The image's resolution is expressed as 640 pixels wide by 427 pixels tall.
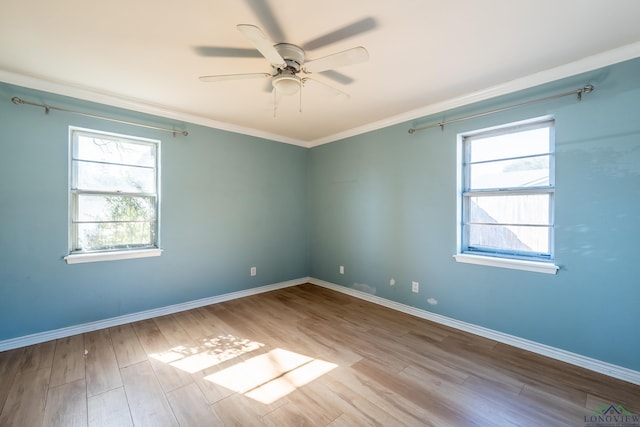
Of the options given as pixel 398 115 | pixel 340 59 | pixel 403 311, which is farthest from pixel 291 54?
pixel 403 311

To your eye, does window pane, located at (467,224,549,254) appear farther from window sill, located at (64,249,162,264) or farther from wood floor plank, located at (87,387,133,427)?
window sill, located at (64,249,162,264)

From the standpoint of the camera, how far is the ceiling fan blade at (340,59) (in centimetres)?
166

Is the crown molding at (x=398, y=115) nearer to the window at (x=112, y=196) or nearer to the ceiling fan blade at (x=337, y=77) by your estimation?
the window at (x=112, y=196)

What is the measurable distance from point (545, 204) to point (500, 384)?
1613 mm

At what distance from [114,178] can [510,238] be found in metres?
4.30

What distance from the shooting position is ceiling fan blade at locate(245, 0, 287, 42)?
5.30 feet

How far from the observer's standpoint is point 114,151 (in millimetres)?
3068

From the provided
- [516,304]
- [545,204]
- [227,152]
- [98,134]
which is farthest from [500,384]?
[98,134]

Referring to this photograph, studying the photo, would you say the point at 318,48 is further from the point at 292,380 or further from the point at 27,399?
the point at 27,399

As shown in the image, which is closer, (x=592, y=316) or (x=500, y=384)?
(x=500, y=384)

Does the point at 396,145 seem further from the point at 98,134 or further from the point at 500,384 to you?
the point at 98,134

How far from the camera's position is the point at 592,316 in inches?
86.3

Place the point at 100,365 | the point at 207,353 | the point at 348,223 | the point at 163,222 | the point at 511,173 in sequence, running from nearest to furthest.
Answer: the point at 100,365
the point at 207,353
the point at 511,173
the point at 163,222
the point at 348,223

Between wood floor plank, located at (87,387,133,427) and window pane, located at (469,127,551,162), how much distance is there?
12.1ft
